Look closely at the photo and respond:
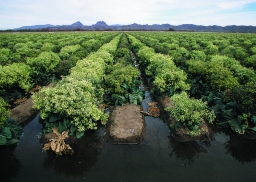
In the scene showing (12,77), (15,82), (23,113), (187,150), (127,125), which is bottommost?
(187,150)

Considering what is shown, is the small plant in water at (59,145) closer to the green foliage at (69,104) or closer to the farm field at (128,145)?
the farm field at (128,145)

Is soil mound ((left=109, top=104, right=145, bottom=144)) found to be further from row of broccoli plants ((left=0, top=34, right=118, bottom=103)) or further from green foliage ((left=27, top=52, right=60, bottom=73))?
green foliage ((left=27, top=52, right=60, bottom=73))

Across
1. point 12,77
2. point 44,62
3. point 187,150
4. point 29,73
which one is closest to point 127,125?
point 187,150

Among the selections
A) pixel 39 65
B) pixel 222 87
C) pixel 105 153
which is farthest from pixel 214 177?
pixel 39 65

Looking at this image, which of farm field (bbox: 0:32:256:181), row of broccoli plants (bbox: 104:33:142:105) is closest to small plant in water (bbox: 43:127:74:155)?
farm field (bbox: 0:32:256:181)

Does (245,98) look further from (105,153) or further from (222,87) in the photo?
(105,153)

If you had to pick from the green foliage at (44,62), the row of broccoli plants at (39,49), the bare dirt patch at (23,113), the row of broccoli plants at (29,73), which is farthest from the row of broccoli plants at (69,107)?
the row of broccoli plants at (39,49)

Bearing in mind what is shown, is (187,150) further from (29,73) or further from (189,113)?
(29,73)
